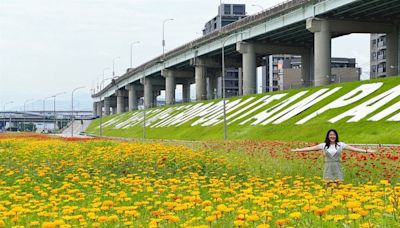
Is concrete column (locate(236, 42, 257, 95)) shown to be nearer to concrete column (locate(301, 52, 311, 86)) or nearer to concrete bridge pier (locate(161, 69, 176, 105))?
concrete column (locate(301, 52, 311, 86))

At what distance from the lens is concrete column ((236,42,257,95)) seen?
7250 cm

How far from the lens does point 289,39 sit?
7369cm

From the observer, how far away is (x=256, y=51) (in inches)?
2879

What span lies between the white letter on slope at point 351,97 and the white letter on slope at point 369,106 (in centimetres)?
229

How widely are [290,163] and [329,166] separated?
4.67 m

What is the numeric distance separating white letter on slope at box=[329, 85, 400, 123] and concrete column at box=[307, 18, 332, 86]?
16342mm

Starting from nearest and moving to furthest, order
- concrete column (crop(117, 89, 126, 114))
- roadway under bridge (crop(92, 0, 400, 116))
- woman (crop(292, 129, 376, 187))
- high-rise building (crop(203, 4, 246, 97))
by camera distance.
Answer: woman (crop(292, 129, 376, 187)) < roadway under bridge (crop(92, 0, 400, 116)) < concrete column (crop(117, 89, 126, 114)) < high-rise building (crop(203, 4, 246, 97))

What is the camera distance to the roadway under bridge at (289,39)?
183 feet

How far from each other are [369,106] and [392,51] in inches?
1046

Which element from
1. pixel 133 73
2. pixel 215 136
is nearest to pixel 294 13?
pixel 215 136

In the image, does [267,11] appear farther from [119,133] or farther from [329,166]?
[329,166]

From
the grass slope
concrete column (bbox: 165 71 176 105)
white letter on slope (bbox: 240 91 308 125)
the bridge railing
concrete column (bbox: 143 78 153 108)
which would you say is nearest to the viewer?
the grass slope

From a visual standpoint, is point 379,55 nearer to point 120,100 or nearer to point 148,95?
point 148,95

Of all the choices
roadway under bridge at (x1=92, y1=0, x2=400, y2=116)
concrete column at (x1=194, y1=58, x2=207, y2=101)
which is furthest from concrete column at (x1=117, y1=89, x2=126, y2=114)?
concrete column at (x1=194, y1=58, x2=207, y2=101)
